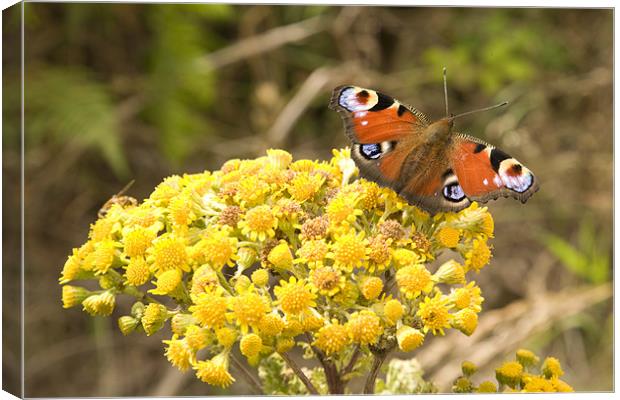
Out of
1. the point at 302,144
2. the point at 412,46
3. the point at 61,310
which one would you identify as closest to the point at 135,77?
the point at 302,144

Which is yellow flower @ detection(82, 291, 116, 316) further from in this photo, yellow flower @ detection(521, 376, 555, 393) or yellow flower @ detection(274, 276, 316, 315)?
yellow flower @ detection(521, 376, 555, 393)

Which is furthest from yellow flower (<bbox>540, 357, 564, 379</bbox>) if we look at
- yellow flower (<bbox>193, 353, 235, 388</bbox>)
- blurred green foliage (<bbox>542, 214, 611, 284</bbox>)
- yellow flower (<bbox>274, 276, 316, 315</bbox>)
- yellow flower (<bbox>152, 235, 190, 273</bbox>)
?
blurred green foliage (<bbox>542, 214, 611, 284</bbox>)

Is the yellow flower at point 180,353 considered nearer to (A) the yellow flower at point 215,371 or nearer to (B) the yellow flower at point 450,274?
(A) the yellow flower at point 215,371

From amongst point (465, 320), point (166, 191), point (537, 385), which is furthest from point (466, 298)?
point (166, 191)

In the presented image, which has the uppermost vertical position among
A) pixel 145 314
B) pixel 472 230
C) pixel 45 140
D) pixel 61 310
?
pixel 45 140

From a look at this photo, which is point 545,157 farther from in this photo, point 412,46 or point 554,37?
point 412,46

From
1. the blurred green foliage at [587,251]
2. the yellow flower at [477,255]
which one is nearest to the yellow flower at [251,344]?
the yellow flower at [477,255]

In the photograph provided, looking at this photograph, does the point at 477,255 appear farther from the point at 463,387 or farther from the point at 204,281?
the point at 204,281
